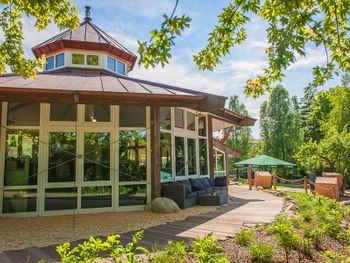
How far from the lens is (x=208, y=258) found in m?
2.86

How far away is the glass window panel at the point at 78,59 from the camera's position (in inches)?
353

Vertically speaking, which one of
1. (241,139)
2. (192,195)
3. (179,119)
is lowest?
(192,195)

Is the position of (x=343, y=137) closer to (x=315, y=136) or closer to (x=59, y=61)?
(x=59, y=61)

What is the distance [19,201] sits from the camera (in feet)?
20.6

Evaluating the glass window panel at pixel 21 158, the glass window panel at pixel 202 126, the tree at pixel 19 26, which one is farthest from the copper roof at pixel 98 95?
the glass window panel at pixel 202 126

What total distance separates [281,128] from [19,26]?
26.1 metres

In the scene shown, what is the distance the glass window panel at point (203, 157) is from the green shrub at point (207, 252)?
5.97 meters

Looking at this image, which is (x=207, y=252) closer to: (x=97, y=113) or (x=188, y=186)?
(x=188, y=186)

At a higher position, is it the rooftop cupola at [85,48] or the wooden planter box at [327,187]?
the rooftop cupola at [85,48]

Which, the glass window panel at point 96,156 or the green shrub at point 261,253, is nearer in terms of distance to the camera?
the green shrub at point 261,253

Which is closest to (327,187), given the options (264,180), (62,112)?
(264,180)

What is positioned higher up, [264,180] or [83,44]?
[83,44]

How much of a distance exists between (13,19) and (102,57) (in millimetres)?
4438

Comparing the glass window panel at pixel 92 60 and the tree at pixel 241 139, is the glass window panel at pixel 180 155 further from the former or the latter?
the tree at pixel 241 139
